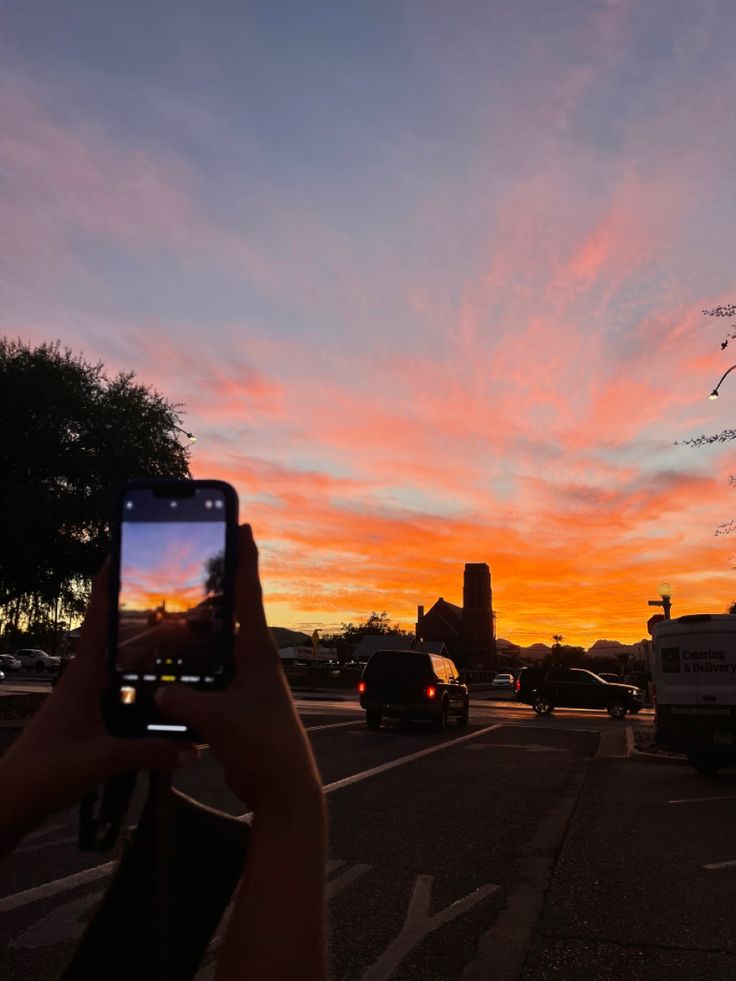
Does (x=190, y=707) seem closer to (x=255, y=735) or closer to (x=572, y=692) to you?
(x=255, y=735)

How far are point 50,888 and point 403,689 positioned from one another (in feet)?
52.6

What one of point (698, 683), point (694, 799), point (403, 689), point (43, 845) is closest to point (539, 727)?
point (403, 689)

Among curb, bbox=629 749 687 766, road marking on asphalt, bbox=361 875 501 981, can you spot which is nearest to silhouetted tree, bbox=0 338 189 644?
curb, bbox=629 749 687 766

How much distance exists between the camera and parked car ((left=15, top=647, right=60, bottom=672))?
7244cm

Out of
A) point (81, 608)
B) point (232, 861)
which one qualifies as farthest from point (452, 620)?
point (232, 861)

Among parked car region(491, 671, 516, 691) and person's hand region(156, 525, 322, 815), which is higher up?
parked car region(491, 671, 516, 691)

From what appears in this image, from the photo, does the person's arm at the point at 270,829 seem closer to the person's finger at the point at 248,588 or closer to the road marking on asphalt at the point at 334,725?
the person's finger at the point at 248,588

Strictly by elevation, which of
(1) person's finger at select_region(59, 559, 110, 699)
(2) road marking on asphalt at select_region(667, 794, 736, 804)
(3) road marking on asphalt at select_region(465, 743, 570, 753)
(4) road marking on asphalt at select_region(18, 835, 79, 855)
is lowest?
(2) road marking on asphalt at select_region(667, 794, 736, 804)

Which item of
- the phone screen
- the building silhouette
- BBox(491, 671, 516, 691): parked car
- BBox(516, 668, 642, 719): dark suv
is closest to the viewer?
the phone screen

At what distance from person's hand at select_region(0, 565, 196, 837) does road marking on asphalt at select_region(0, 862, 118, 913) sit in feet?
17.3

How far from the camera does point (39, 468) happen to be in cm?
2241

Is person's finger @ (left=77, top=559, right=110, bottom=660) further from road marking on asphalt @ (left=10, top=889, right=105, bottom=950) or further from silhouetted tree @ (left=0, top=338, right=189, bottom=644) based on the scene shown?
silhouetted tree @ (left=0, top=338, right=189, bottom=644)

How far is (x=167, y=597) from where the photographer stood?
4.15 ft

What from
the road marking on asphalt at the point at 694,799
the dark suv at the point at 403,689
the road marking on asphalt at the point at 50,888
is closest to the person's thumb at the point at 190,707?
the road marking on asphalt at the point at 50,888
